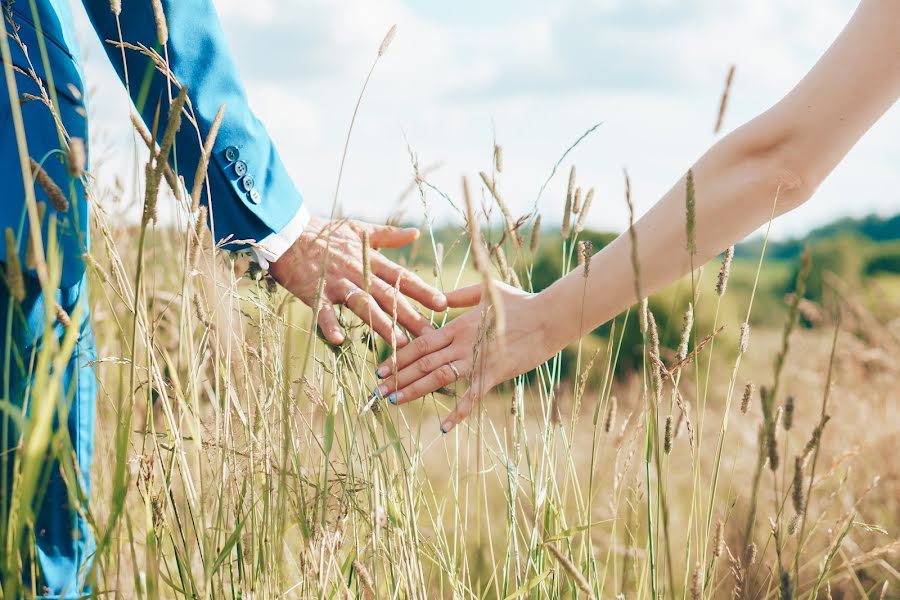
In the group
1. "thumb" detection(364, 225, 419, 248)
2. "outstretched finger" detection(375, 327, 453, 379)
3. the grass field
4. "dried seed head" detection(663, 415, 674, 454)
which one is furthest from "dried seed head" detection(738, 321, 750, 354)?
"thumb" detection(364, 225, 419, 248)

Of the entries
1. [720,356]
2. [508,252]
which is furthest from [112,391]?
[720,356]

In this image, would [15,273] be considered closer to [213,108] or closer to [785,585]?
[785,585]

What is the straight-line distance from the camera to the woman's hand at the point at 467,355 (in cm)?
164

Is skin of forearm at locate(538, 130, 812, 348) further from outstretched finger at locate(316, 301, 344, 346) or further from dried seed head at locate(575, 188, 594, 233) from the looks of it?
outstretched finger at locate(316, 301, 344, 346)

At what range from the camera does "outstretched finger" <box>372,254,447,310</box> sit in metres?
1.85

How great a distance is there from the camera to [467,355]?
1.71m

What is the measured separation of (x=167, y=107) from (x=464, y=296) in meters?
0.75

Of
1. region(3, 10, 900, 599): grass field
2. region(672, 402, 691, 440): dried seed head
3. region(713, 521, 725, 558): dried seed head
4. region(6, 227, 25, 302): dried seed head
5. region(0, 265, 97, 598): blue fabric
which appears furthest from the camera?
region(0, 265, 97, 598): blue fabric

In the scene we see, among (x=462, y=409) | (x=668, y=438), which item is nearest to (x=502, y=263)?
(x=462, y=409)

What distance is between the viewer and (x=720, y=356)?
10.6 meters

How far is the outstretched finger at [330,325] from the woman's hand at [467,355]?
0.35 feet

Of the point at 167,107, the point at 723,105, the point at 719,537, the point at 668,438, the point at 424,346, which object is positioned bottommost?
the point at 719,537

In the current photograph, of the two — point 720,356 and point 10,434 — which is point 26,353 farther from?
point 720,356

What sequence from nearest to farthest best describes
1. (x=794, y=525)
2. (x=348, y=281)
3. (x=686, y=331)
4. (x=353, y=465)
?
(x=794, y=525) < (x=686, y=331) < (x=353, y=465) < (x=348, y=281)
